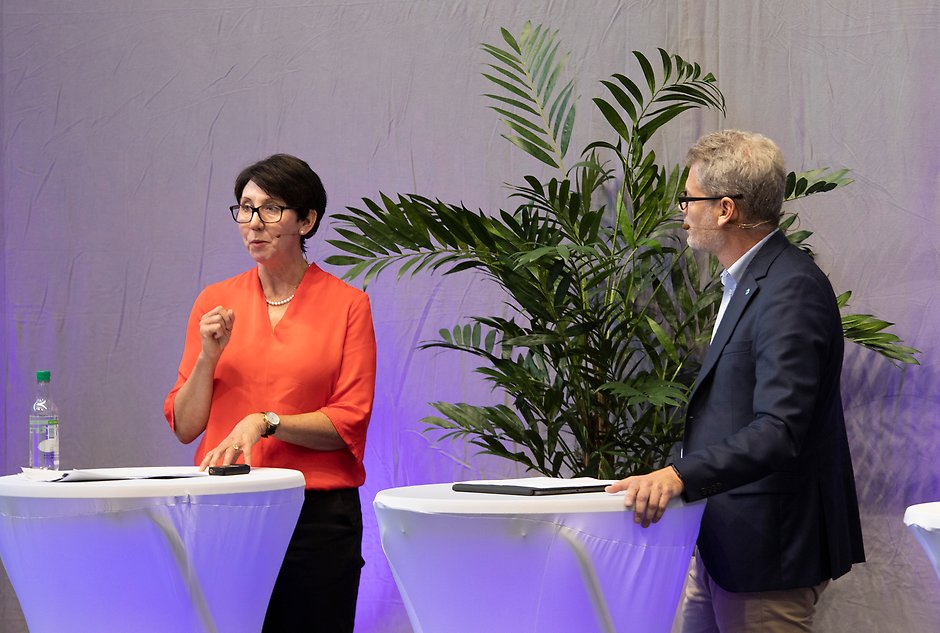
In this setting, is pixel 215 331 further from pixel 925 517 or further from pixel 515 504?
pixel 925 517

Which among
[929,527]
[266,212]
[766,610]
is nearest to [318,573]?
[266,212]

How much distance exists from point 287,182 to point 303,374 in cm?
47

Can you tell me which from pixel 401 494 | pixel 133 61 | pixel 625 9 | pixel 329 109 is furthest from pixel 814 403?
pixel 133 61

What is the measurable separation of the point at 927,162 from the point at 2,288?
124 inches

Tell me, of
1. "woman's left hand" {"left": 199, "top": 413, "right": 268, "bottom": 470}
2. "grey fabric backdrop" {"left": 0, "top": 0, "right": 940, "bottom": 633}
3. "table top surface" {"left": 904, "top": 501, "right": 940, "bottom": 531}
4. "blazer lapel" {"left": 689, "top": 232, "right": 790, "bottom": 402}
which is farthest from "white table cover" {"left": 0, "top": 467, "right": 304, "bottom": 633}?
"grey fabric backdrop" {"left": 0, "top": 0, "right": 940, "bottom": 633}

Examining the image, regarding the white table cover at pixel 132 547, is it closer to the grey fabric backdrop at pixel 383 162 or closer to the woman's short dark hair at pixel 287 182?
the woman's short dark hair at pixel 287 182

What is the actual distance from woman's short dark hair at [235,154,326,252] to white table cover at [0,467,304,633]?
2.57 feet

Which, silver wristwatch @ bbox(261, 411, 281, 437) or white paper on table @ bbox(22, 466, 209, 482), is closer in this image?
white paper on table @ bbox(22, 466, 209, 482)

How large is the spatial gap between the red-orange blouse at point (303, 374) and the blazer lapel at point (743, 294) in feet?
2.78

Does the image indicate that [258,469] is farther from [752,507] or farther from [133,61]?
[133,61]

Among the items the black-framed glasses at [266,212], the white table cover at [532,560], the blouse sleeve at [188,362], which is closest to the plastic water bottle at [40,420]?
the blouse sleeve at [188,362]

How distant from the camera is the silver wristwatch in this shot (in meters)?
2.36

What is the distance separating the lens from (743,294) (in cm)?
200

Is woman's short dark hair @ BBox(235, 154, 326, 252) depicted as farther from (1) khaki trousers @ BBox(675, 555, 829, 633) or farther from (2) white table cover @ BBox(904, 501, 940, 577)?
(2) white table cover @ BBox(904, 501, 940, 577)
